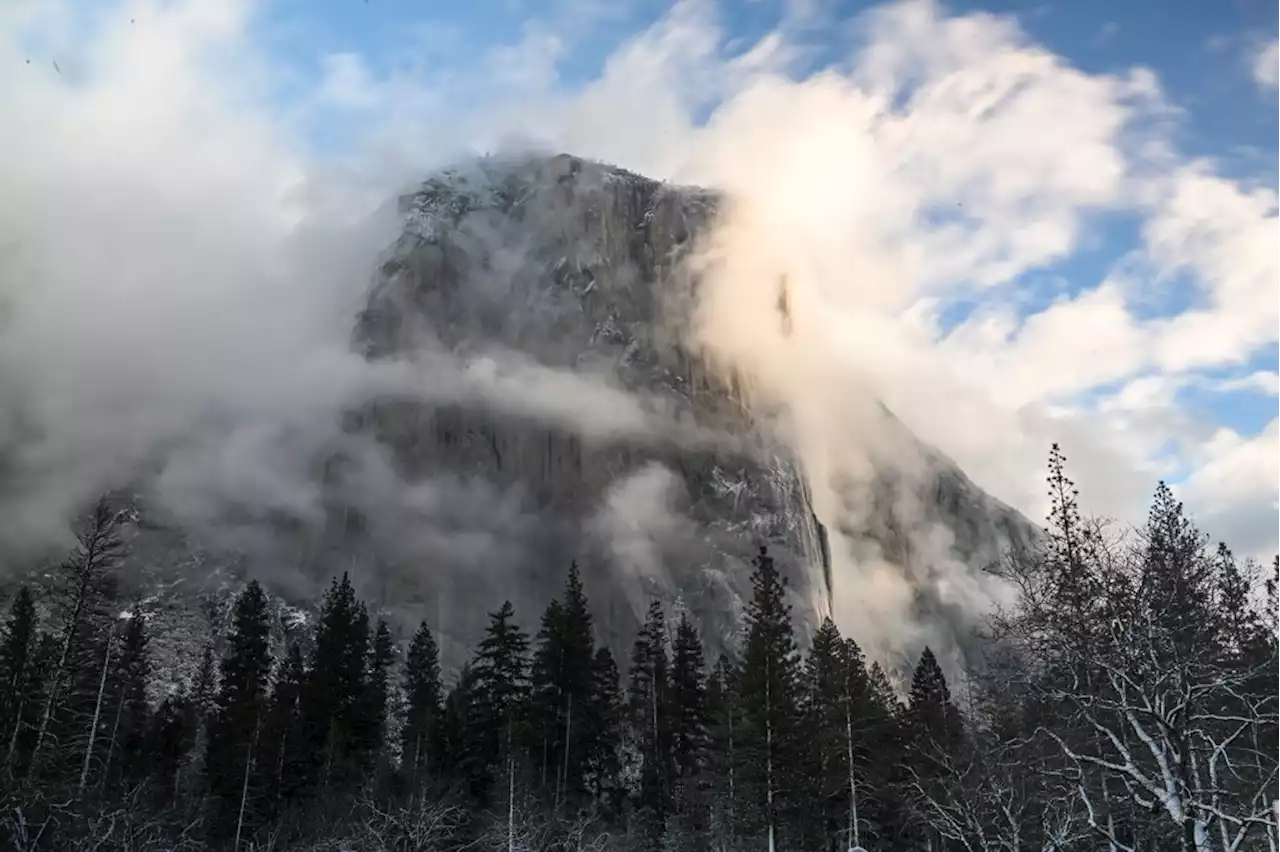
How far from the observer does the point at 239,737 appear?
5259 centimetres

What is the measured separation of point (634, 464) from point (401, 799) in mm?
152268

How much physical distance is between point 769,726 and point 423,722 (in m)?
29.4

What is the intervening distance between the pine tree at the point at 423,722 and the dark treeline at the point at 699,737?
0.29m

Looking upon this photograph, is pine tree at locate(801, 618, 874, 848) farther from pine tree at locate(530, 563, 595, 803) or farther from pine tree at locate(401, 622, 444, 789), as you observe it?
pine tree at locate(401, 622, 444, 789)

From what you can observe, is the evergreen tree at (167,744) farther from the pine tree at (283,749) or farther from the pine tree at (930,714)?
the pine tree at (930,714)

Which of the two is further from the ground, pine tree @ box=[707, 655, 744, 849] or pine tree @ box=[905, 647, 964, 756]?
pine tree @ box=[905, 647, 964, 756]

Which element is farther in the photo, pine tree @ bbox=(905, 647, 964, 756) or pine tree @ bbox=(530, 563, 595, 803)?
pine tree @ bbox=(530, 563, 595, 803)

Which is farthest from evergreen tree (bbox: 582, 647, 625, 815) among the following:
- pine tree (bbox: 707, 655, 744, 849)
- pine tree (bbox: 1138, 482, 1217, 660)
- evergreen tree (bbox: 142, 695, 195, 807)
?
pine tree (bbox: 1138, 482, 1217, 660)

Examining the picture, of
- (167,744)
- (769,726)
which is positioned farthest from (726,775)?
(167,744)

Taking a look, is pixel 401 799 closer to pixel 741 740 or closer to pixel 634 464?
pixel 741 740

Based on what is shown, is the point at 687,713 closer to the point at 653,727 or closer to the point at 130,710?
the point at 653,727

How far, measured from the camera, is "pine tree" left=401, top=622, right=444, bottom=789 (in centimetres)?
5766

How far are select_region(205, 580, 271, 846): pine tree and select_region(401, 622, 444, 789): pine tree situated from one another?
330 inches

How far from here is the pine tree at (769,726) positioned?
44438 mm
